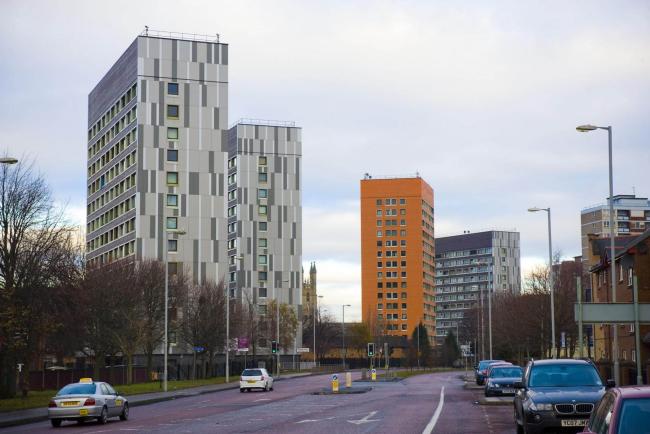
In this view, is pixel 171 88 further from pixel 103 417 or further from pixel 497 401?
pixel 103 417

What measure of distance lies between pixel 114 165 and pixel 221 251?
16981mm

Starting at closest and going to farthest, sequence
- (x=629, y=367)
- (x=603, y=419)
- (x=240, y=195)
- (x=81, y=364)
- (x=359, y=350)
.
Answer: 1. (x=603, y=419)
2. (x=629, y=367)
3. (x=81, y=364)
4. (x=240, y=195)
5. (x=359, y=350)

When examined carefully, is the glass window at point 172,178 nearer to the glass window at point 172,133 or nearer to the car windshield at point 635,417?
the glass window at point 172,133

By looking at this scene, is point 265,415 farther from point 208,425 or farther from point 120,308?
point 120,308

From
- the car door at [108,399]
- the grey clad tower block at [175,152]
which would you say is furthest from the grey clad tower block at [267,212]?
the car door at [108,399]

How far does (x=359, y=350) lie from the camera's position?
16850cm

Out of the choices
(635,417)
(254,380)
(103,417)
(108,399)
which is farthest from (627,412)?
(254,380)

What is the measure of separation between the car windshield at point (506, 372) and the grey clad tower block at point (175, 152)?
62373mm

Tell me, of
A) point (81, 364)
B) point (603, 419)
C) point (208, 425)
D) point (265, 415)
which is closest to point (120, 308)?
point (81, 364)

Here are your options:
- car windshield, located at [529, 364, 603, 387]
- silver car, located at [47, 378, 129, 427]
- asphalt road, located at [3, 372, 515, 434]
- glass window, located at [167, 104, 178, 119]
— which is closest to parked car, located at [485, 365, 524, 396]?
asphalt road, located at [3, 372, 515, 434]

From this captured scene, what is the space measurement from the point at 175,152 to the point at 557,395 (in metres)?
87.6

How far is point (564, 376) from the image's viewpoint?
20.6 metres

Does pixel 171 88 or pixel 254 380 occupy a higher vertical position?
pixel 171 88

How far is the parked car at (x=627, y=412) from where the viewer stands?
8.96 metres
